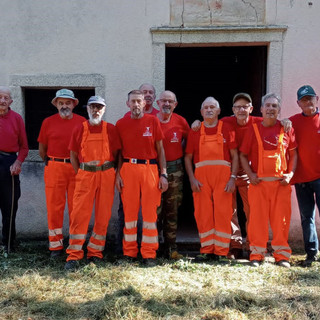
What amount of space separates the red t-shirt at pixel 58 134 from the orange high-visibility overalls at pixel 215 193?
1668 mm

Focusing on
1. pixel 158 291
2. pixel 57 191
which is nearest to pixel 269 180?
pixel 158 291

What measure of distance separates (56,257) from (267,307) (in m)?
2.77

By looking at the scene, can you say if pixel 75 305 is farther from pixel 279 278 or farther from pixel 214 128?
pixel 214 128

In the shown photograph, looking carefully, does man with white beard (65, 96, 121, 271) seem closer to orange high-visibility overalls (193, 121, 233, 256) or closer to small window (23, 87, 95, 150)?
orange high-visibility overalls (193, 121, 233, 256)

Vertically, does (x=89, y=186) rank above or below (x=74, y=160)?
below

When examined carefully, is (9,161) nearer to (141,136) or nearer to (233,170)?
(141,136)

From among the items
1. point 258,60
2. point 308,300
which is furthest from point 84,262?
point 258,60

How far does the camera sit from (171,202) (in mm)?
5324

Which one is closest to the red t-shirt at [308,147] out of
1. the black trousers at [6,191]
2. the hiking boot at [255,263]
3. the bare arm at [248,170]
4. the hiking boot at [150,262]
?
the bare arm at [248,170]

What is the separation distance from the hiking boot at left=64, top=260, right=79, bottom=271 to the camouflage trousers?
1.17 meters

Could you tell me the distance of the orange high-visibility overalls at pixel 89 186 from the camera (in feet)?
16.1

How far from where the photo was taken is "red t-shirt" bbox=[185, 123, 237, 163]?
203 inches

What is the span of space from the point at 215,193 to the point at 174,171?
1.94 ft

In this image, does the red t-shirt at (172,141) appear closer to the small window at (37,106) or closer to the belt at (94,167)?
the belt at (94,167)
